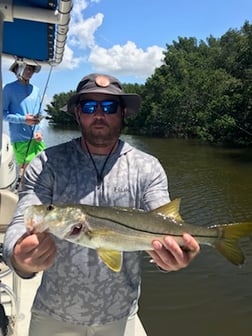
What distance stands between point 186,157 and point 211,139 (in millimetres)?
16202

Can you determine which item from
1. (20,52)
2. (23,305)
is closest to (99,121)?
(23,305)

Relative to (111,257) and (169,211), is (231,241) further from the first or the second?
(111,257)

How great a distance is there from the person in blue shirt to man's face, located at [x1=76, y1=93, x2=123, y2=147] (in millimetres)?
3508

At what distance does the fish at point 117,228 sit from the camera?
1971 millimetres

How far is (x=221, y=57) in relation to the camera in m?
67.4

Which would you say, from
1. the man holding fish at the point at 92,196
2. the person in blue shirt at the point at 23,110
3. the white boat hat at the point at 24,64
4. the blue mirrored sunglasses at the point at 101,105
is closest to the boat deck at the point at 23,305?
the man holding fish at the point at 92,196

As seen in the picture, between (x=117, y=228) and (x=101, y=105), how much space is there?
2.63 ft

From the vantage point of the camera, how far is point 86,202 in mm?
2469

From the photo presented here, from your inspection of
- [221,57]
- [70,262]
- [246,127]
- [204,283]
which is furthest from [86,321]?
[221,57]

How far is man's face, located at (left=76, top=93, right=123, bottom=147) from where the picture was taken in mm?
2490

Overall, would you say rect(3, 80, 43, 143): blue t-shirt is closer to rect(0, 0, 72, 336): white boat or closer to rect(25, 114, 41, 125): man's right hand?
rect(25, 114, 41, 125): man's right hand

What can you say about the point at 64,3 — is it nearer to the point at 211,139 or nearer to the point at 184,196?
the point at 184,196

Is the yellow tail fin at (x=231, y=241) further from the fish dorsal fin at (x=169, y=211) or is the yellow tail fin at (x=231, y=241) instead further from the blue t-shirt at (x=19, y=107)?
the blue t-shirt at (x=19, y=107)

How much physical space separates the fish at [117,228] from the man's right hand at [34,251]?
41 mm
